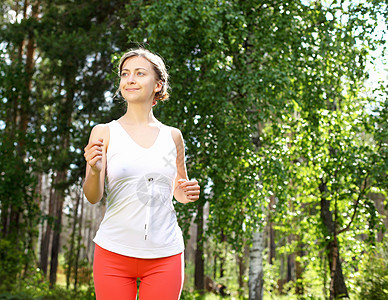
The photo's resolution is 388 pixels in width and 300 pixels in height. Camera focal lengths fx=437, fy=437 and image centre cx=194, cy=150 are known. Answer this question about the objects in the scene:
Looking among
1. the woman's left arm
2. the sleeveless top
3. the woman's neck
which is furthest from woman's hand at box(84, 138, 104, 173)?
the woman's left arm

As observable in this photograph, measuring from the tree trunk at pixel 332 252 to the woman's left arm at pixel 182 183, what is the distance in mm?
5444

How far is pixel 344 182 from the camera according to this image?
670cm

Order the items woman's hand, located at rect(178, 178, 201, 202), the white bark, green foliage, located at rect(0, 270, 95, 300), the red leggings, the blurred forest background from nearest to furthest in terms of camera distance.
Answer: the red leggings, woman's hand, located at rect(178, 178, 201, 202), the blurred forest background, the white bark, green foliage, located at rect(0, 270, 95, 300)

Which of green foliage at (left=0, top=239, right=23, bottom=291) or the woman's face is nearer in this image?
the woman's face

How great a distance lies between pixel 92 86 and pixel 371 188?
6.99 meters

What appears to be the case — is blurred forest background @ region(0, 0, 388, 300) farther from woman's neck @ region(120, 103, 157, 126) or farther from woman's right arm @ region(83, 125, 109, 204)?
woman's right arm @ region(83, 125, 109, 204)

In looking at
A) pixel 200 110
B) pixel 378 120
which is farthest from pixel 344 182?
pixel 200 110

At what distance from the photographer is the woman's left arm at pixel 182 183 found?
208 centimetres

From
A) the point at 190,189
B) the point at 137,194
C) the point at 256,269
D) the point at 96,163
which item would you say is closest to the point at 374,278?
the point at 256,269

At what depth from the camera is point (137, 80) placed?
2133 millimetres

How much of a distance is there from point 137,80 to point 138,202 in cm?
60

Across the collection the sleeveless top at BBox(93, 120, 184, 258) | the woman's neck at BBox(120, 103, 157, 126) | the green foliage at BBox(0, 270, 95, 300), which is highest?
the woman's neck at BBox(120, 103, 157, 126)

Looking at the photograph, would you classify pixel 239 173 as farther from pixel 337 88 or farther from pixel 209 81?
pixel 337 88

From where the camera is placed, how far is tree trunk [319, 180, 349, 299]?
720 cm
